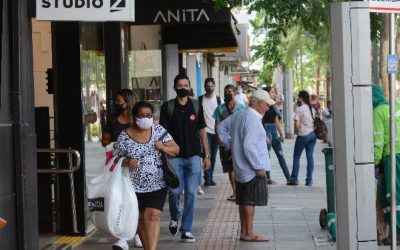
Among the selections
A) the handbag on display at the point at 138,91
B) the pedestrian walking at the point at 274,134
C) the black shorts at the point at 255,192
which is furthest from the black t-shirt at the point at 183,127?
the pedestrian walking at the point at 274,134

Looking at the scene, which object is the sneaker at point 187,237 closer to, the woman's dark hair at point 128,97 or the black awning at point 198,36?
the woman's dark hair at point 128,97

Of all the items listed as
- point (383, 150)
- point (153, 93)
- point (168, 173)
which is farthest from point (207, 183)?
point (168, 173)

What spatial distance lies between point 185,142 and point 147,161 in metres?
1.69

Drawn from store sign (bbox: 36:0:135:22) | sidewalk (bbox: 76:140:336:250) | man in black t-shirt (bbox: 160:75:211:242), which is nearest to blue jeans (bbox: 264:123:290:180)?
sidewalk (bbox: 76:140:336:250)

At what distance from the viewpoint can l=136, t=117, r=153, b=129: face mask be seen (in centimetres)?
805

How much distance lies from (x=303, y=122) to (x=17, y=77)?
28.2 ft

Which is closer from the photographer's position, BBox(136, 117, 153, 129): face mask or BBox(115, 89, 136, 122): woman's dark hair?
BBox(136, 117, 153, 129): face mask

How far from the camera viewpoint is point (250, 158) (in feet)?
31.1

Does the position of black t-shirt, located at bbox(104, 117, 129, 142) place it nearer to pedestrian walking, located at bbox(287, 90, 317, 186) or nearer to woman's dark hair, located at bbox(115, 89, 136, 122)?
woman's dark hair, located at bbox(115, 89, 136, 122)

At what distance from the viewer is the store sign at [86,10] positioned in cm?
750

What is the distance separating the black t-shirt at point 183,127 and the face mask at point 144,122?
65.1 inches

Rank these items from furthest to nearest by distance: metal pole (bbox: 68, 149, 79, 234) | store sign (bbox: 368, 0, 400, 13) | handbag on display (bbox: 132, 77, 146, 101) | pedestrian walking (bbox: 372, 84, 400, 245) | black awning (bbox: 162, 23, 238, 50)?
black awning (bbox: 162, 23, 238, 50) < handbag on display (bbox: 132, 77, 146, 101) < metal pole (bbox: 68, 149, 79, 234) < pedestrian walking (bbox: 372, 84, 400, 245) < store sign (bbox: 368, 0, 400, 13)

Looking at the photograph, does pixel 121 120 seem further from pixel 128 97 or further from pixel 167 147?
pixel 167 147

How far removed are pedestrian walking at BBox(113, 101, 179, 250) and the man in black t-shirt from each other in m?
1.50
